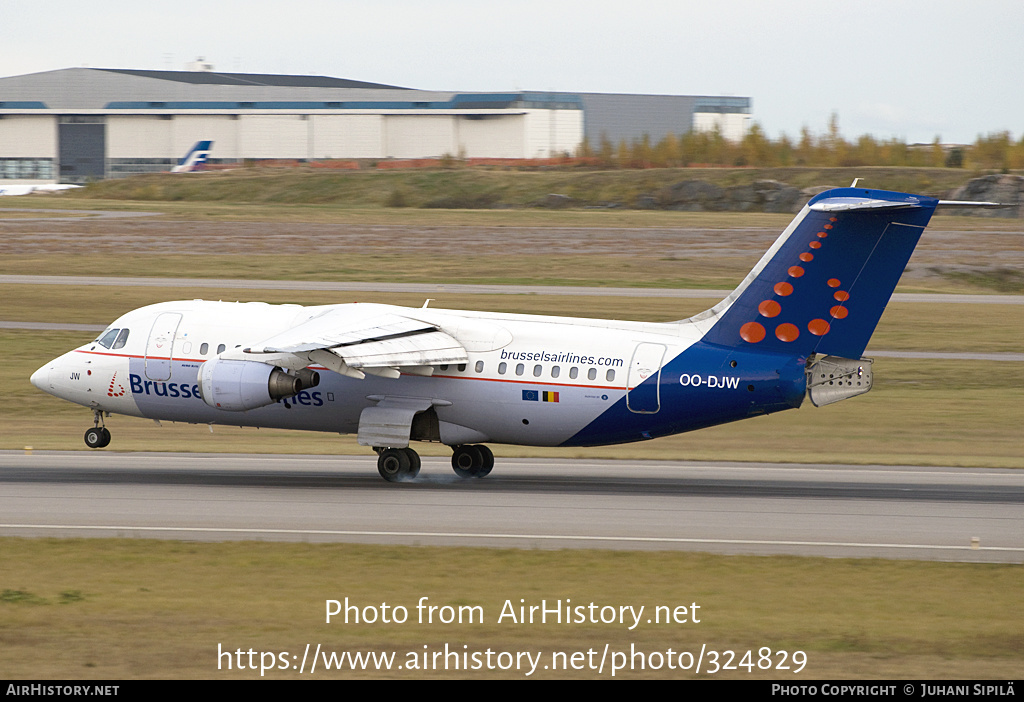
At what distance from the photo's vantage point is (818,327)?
25578 mm

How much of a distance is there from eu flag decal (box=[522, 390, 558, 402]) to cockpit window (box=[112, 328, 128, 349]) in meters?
10.1

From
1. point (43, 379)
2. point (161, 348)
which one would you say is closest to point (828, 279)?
point (161, 348)

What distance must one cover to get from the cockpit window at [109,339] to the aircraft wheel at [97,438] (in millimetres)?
2064

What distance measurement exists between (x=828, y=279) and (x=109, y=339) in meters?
17.0

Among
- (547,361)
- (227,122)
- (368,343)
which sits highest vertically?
(227,122)

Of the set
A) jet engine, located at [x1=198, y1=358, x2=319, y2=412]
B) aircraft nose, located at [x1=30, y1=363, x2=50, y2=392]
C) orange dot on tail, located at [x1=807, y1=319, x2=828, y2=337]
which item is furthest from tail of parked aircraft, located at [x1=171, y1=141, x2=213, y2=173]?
orange dot on tail, located at [x1=807, y1=319, x2=828, y2=337]

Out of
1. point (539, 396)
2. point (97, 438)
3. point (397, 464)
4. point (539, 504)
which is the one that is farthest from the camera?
point (97, 438)

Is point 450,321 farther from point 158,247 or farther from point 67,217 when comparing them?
point 67,217

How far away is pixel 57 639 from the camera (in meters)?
15.3

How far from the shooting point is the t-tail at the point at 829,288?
2505 centimetres

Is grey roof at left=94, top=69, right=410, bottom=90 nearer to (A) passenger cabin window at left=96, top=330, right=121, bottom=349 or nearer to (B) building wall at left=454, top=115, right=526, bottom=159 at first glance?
(B) building wall at left=454, top=115, right=526, bottom=159

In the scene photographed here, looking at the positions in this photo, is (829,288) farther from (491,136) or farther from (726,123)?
(726,123)

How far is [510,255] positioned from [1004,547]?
55274mm
